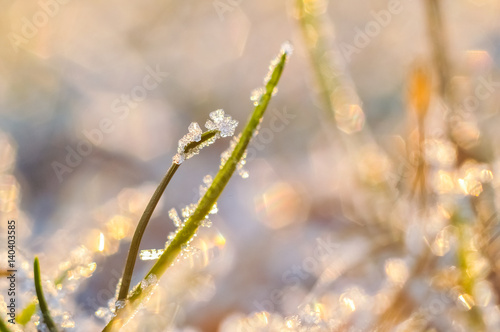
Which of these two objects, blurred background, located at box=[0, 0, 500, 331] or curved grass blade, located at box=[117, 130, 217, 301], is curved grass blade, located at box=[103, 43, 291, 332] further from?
blurred background, located at box=[0, 0, 500, 331]

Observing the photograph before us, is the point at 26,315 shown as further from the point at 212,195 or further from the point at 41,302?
the point at 212,195

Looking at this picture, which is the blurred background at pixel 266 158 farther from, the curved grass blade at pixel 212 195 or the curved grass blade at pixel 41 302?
the curved grass blade at pixel 212 195

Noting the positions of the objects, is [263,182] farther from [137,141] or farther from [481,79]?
[481,79]

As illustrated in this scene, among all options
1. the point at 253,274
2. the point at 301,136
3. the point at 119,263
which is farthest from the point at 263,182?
the point at 119,263

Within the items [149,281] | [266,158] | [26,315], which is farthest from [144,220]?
[266,158]

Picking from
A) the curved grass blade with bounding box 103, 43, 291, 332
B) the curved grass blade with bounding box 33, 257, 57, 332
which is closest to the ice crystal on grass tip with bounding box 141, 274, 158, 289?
the curved grass blade with bounding box 103, 43, 291, 332

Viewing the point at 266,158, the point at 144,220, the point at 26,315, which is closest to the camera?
the point at 144,220
